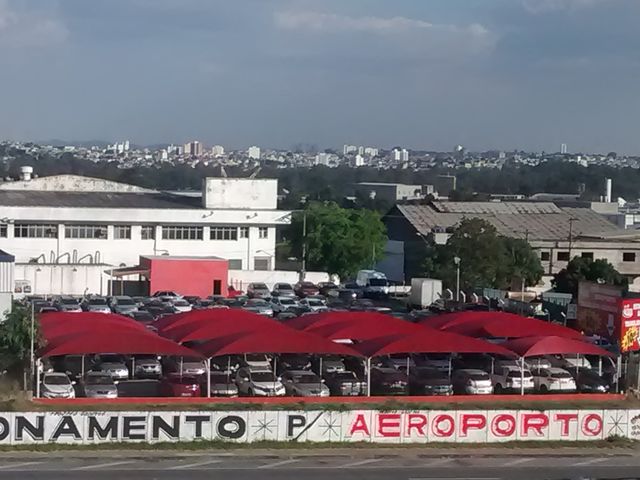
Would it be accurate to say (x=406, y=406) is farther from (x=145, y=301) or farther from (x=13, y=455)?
(x=145, y=301)

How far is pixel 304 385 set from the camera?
31.8 m

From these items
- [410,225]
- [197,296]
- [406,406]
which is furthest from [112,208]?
[406,406]

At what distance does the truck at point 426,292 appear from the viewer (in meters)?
57.0

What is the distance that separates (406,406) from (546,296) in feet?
98.2

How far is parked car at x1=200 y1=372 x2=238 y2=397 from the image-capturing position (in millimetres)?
31234

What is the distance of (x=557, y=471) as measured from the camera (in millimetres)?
24469

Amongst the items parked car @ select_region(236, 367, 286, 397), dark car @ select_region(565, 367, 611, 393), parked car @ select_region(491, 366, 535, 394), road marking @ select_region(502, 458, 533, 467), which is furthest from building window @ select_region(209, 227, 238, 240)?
road marking @ select_region(502, 458, 533, 467)

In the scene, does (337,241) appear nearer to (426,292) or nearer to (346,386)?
(426,292)

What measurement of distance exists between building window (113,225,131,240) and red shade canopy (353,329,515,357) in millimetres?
30030

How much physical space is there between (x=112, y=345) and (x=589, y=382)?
44.3 ft

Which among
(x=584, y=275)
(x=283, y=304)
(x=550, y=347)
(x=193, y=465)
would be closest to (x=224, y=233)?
(x=283, y=304)

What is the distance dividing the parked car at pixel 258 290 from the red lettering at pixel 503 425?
97.2 ft

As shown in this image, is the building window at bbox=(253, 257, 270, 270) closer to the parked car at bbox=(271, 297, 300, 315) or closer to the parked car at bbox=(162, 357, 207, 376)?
the parked car at bbox=(271, 297, 300, 315)

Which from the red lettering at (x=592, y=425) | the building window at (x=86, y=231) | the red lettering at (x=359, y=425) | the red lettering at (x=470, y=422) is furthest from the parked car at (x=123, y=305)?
the red lettering at (x=592, y=425)
